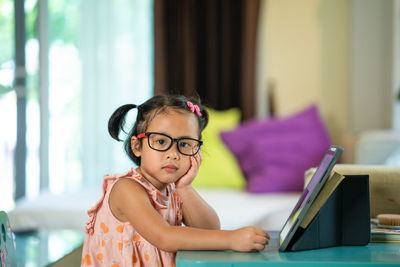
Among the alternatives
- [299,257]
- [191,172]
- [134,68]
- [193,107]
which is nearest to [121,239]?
[191,172]

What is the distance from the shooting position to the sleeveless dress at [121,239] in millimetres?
1219

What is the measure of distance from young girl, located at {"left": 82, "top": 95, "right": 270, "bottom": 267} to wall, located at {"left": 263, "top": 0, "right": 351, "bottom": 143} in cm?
233

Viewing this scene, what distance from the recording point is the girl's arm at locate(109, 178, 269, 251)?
96 cm

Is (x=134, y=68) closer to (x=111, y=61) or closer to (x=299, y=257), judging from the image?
(x=111, y=61)

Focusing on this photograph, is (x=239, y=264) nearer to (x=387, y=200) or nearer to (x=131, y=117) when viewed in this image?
(x=387, y=200)

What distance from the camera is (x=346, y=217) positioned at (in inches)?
41.7

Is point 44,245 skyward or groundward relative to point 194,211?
groundward

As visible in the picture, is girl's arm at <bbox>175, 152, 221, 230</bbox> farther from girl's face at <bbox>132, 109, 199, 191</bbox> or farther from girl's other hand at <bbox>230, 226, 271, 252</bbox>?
girl's other hand at <bbox>230, 226, 271, 252</bbox>

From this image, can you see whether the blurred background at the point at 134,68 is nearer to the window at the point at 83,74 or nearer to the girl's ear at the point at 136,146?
the window at the point at 83,74

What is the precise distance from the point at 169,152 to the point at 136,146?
0.14 metres

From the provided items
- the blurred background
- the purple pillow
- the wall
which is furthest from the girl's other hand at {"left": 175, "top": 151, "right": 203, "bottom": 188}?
the wall

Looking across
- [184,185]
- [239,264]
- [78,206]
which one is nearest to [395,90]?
[78,206]

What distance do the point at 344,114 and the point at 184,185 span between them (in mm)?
2442

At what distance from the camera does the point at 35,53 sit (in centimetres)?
369
